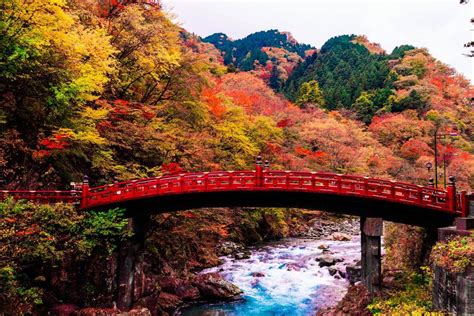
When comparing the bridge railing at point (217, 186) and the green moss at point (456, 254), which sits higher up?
the bridge railing at point (217, 186)

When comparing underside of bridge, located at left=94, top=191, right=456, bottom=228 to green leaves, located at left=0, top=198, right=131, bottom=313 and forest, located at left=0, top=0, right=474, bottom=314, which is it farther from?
forest, located at left=0, top=0, right=474, bottom=314

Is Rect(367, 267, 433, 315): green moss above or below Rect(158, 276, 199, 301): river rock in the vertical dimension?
above

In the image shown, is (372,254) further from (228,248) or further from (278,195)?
(228,248)

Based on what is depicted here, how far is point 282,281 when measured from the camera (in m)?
27.2

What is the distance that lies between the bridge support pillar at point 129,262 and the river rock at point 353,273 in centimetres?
1564

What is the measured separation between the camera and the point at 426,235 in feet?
65.7

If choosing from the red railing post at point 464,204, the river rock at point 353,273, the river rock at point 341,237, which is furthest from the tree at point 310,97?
the red railing post at point 464,204

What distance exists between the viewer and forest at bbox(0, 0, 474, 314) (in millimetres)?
16781

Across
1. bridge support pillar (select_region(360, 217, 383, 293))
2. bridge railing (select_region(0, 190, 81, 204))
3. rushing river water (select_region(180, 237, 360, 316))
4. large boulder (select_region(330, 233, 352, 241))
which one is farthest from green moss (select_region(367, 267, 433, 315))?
large boulder (select_region(330, 233, 352, 241))

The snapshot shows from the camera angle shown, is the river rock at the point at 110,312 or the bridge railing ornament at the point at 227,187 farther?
the bridge railing ornament at the point at 227,187

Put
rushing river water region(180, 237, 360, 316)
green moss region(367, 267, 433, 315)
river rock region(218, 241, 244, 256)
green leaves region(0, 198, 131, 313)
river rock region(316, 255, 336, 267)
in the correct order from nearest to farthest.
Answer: green leaves region(0, 198, 131, 313) → green moss region(367, 267, 433, 315) → rushing river water region(180, 237, 360, 316) → river rock region(316, 255, 336, 267) → river rock region(218, 241, 244, 256)

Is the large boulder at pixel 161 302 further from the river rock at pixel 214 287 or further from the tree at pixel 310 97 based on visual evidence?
the tree at pixel 310 97

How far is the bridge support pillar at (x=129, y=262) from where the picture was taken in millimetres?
19188

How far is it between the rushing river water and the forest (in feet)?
7.53
